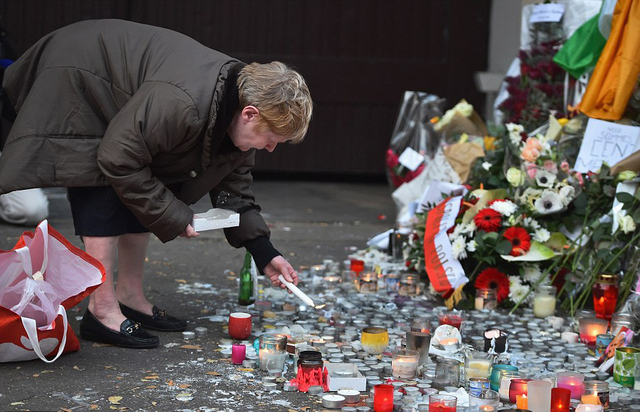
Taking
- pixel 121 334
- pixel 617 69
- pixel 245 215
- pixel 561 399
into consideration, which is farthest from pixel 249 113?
pixel 617 69

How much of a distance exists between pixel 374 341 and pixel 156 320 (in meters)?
0.79

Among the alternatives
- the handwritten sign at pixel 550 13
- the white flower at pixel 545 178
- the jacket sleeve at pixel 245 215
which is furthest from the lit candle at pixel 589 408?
the handwritten sign at pixel 550 13

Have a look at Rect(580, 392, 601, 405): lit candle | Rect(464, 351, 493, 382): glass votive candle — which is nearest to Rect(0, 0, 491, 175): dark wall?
Rect(464, 351, 493, 382): glass votive candle

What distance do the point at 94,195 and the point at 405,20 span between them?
4.85 m

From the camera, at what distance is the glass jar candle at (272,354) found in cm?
270

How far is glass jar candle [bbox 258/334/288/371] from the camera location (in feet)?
8.86

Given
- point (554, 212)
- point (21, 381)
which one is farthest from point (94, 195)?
point (554, 212)

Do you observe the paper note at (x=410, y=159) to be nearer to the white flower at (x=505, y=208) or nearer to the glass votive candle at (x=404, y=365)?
the white flower at (x=505, y=208)

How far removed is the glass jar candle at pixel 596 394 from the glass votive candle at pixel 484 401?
268 millimetres

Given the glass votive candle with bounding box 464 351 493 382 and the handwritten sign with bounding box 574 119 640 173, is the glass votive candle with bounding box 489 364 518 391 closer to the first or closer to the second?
the glass votive candle with bounding box 464 351 493 382

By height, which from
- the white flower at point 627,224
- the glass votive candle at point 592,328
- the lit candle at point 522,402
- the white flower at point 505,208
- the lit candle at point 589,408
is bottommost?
the glass votive candle at point 592,328

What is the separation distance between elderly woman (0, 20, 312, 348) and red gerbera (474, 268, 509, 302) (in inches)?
42.5

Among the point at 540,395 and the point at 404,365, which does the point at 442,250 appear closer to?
the point at 404,365

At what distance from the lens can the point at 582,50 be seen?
4480 millimetres
